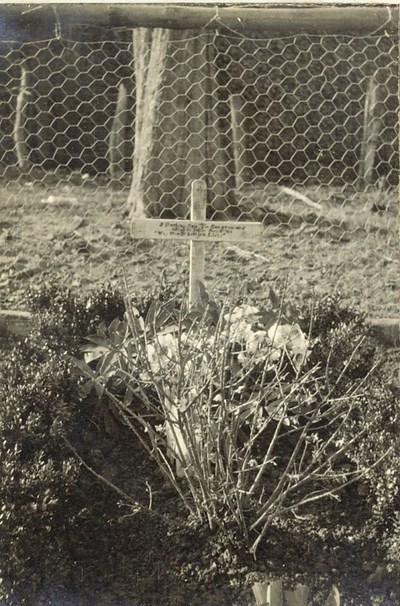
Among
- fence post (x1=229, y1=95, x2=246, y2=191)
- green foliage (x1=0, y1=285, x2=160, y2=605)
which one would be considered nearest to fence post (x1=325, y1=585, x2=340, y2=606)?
green foliage (x1=0, y1=285, x2=160, y2=605)

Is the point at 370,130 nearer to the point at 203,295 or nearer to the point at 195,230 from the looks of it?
the point at 195,230

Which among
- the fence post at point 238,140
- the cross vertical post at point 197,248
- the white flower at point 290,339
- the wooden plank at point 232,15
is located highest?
the wooden plank at point 232,15

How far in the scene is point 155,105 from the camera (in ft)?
13.7

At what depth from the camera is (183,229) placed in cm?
338

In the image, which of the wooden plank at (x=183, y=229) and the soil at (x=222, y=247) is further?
the soil at (x=222, y=247)

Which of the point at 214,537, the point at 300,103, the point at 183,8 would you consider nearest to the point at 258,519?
the point at 214,537

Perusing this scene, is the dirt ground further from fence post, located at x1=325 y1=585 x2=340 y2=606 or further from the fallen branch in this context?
fence post, located at x1=325 y1=585 x2=340 y2=606

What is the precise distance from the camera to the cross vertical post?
11.1ft

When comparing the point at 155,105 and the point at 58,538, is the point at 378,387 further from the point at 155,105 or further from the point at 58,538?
the point at 155,105

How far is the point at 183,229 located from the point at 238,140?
4.52ft

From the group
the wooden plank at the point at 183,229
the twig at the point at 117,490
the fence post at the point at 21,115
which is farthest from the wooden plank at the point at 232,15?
Answer: the twig at the point at 117,490

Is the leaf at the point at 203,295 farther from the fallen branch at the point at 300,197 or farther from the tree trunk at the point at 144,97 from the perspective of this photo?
the fallen branch at the point at 300,197

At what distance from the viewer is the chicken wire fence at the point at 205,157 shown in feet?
13.6

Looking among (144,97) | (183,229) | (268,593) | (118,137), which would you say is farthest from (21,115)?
(268,593)
